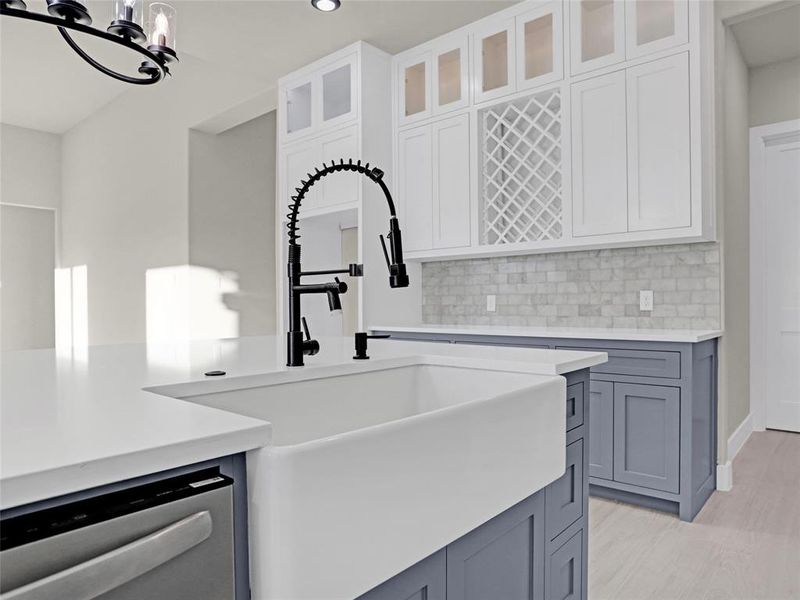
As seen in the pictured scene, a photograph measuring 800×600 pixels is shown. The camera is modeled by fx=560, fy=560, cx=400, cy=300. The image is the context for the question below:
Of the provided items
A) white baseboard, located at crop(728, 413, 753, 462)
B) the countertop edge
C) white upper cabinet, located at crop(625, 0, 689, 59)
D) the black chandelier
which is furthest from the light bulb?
white baseboard, located at crop(728, 413, 753, 462)

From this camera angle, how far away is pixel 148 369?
1.28 metres

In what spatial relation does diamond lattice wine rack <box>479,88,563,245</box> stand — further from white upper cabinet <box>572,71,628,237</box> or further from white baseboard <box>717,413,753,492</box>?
white baseboard <box>717,413,753,492</box>

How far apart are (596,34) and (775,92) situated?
6.07 ft

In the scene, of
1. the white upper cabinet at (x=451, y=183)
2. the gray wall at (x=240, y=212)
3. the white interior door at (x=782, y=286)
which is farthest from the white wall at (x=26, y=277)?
the white interior door at (x=782, y=286)

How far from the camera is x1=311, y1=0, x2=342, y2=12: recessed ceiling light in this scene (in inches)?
127

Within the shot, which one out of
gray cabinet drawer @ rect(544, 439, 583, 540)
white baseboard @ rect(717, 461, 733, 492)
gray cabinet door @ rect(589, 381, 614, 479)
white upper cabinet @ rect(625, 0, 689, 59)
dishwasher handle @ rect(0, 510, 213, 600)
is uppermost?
white upper cabinet @ rect(625, 0, 689, 59)

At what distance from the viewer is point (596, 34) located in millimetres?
3115

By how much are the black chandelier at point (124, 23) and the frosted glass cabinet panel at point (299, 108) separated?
2.23m

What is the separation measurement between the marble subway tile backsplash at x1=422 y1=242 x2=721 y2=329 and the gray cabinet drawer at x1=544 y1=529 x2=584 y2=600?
6.77 ft

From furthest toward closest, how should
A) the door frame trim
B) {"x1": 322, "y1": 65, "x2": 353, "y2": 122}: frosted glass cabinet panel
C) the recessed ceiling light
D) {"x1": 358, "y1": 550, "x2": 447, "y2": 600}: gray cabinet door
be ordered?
the door frame trim → {"x1": 322, "y1": 65, "x2": 353, "y2": 122}: frosted glass cabinet panel → the recessed ceiling light → {"x1": 358, "y1": 550, "x2": 447, "y2": 600}: gray cabinet door

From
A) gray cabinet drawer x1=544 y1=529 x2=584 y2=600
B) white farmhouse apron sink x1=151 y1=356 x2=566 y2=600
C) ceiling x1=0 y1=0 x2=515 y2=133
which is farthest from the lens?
ceiling x1=0 y1=0 x2=515 y2=133

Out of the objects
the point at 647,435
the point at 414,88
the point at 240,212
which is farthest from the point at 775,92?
the point at 240,212

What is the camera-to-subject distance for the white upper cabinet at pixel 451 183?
3.67 metres

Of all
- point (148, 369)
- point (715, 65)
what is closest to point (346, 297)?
point (715, 65)
